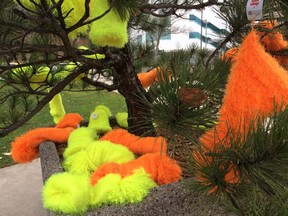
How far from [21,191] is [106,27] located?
1418 mm

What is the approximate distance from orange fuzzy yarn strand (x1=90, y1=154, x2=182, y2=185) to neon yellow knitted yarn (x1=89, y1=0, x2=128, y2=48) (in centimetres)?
30

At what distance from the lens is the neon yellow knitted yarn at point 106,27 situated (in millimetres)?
500

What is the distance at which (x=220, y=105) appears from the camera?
386 mm

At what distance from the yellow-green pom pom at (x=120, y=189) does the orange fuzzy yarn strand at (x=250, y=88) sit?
1.03ft

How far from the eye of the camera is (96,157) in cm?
89

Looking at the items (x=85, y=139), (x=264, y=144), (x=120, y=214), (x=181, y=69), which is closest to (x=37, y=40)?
(x=85, y=139)

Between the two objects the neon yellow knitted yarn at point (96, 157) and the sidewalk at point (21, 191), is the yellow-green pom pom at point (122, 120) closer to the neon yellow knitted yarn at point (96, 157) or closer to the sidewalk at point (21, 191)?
the neon yellow knitted yarn at point (96, 157)

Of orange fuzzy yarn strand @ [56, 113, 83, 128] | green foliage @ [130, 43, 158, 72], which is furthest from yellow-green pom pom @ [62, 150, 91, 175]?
green foliage @ [130, 43, 158, 72]

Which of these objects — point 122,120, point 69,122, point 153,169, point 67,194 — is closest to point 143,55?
point 122,120

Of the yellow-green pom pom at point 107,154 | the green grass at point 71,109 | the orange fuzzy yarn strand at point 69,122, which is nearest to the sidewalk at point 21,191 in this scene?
the green grass at point 71,109

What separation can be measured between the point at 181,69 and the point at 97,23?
0.22 metres

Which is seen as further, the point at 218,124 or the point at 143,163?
the point at 143,163

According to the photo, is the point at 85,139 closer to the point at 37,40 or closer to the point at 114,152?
the point at 114,152

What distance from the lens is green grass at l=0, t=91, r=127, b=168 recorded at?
7.94 feet
